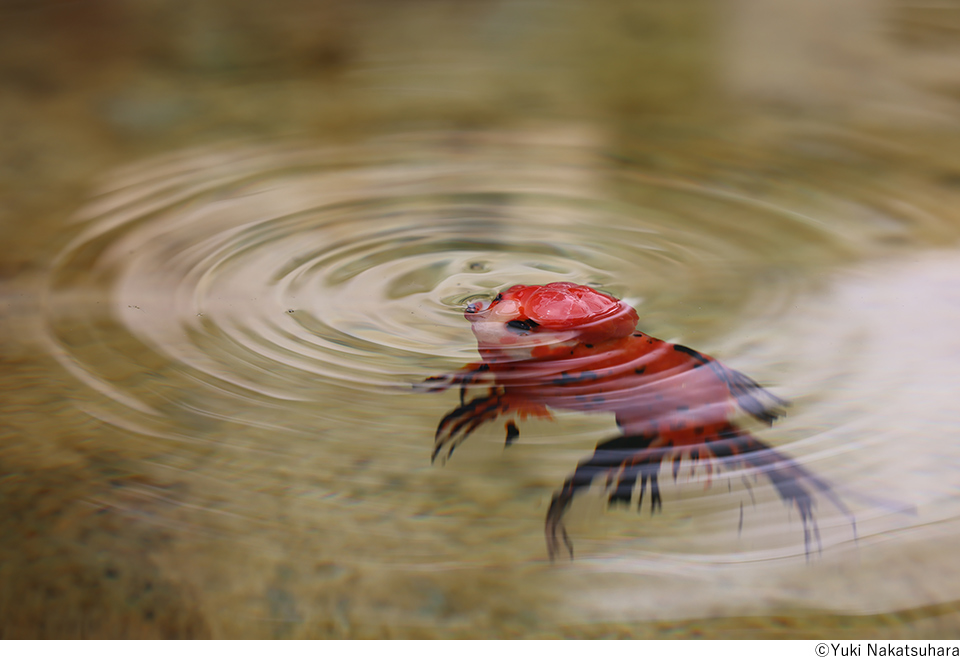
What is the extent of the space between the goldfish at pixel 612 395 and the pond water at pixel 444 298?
0.06 feet

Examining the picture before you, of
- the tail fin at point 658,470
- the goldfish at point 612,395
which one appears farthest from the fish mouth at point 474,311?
the tail fin at point 658,470

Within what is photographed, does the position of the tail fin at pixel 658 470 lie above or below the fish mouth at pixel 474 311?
below

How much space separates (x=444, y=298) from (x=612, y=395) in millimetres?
279

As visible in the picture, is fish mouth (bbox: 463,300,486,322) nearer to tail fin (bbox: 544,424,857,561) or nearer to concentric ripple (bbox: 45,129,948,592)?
concentric ripple (bbox: 45,129,948,592)

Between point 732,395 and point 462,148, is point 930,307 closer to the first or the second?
point 732,395

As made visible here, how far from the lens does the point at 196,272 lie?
3.18 ft

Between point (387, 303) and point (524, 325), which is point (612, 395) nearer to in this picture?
point (524, 325)

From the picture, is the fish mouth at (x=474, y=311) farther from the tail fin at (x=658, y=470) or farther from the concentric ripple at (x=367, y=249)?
the tail fin at (x=658, y=470)

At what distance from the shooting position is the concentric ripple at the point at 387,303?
0.61 m

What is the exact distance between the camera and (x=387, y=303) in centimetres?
90

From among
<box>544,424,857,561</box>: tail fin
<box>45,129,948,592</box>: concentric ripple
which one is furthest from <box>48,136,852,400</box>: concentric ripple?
<box>544,424,857,561</box>: tail fin

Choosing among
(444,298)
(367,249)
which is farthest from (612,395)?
(367,249)

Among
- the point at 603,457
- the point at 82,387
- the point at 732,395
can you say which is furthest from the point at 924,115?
the point at 82,387

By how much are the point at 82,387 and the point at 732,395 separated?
60 centimetres
